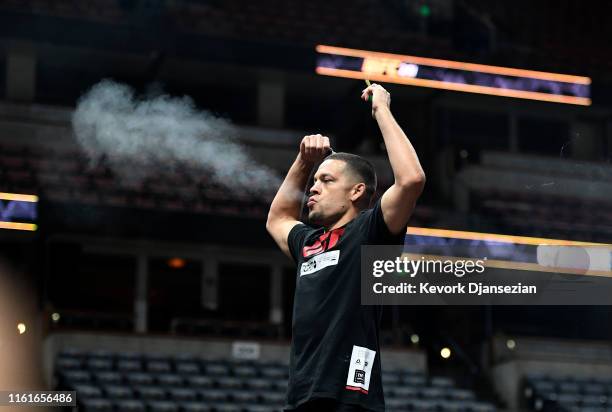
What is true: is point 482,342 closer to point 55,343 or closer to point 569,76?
point 569,76

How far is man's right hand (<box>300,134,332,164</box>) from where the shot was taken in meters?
5.09

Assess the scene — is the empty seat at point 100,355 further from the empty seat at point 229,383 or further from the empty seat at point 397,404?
the empty seat at point 397,404

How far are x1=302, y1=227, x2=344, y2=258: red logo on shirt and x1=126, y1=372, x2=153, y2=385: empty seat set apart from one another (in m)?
11.7

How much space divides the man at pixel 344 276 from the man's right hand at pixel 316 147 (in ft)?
0.57

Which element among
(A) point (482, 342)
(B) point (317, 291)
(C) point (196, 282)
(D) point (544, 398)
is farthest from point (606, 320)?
(B) point (317, 291)

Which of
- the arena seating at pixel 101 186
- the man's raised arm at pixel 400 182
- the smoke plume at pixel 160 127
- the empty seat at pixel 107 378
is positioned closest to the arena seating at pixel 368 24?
the arena seating at pixel 101 186

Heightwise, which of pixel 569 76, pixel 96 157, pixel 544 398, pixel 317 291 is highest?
pixel 569 76

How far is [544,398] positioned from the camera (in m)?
18.0

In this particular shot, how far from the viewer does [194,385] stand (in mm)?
16469

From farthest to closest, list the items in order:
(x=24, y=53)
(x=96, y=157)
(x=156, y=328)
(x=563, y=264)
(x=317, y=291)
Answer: (x=24, y=53)
(x=156, y=328)
(x=96, y=157)
(x=563, y=264)
(x=317, y=291)

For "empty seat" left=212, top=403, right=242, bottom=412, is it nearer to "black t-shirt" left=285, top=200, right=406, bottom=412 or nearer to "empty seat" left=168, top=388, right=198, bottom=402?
"empty seat" left=168, top=388, right=198, bottom=402

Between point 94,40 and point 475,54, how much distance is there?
7764mm

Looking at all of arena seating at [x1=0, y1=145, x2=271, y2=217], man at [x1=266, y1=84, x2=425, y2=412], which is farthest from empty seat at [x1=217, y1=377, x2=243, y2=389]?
man at [x1=266, y1=84, x2=425, y2=412]

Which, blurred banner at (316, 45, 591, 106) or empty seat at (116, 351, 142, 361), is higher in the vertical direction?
blurred banner at (316, 45, 591, 106)
